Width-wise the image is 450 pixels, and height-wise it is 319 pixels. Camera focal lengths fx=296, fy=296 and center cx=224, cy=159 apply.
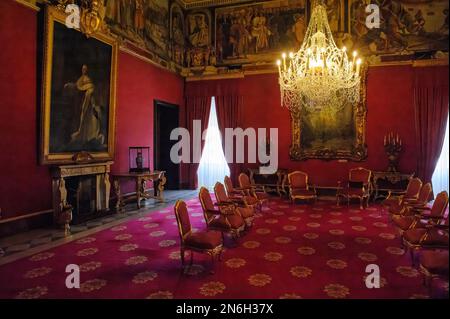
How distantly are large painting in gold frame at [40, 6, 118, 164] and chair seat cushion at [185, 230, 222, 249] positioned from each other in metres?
3.35

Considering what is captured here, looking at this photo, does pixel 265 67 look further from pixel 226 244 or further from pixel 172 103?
pixel 226 244

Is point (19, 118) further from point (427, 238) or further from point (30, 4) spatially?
point (427, 238)

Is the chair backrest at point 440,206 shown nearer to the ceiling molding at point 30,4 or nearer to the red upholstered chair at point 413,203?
the red upholstered chair at point 413,203

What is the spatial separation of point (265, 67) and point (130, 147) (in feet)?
15.9

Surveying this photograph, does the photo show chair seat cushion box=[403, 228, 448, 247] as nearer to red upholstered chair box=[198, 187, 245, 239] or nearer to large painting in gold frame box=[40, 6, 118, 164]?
red upholstered chair box=[198, 187, 245, 239]

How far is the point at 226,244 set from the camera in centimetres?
463

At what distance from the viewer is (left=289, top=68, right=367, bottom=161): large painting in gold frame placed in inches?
333

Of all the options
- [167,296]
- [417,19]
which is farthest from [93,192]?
[417,19]

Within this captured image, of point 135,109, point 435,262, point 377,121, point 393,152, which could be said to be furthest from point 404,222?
point 135,109

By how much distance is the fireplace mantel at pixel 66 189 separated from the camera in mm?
5340

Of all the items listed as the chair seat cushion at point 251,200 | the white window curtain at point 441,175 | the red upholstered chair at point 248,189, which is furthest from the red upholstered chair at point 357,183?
the chair seat cushion at point 251,200

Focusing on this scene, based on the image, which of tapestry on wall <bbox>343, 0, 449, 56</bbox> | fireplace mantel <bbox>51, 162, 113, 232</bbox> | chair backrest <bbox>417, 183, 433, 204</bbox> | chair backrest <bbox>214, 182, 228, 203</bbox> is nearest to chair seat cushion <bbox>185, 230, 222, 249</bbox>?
chair backrest <bbox>214, 182, 228, 203</bbox>

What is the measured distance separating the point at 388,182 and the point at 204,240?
20.5 feet

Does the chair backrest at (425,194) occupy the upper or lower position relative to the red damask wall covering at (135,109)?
lower
